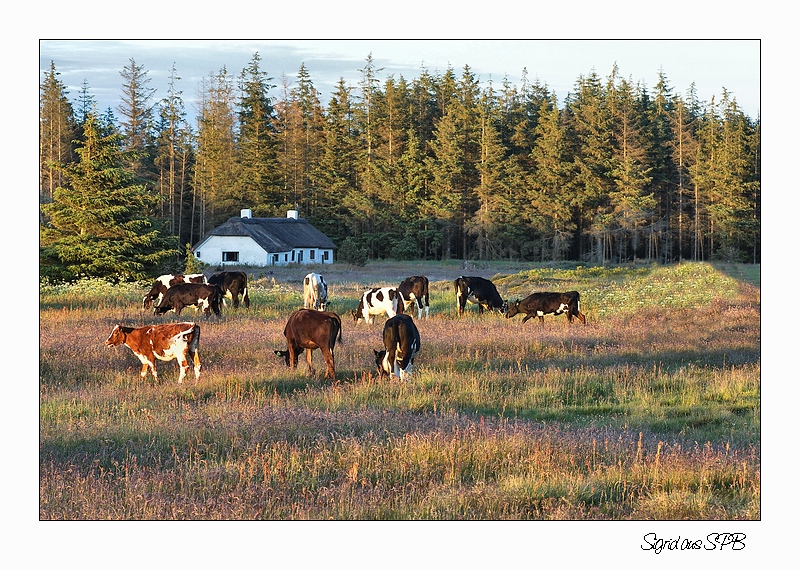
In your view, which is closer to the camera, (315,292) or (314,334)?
(314,334)

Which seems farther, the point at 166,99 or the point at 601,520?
the point at 166,99

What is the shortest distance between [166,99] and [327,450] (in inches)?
2322

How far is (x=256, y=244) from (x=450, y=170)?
18136 mm

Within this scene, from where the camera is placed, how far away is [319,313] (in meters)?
14.9

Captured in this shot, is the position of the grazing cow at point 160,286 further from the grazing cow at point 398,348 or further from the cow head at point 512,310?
the grazing cow at point 398,348

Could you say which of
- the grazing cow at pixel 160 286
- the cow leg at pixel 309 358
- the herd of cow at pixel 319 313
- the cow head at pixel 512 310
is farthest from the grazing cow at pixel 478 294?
the cow leg at pixel 309 358

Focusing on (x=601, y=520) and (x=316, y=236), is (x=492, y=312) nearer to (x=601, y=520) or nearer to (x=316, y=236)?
(x=601, y=520)

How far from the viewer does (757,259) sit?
55.1m

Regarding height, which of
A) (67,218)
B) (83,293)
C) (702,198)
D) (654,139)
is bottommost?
(83,293)

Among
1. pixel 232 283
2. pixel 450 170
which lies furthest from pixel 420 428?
pixel 450 170

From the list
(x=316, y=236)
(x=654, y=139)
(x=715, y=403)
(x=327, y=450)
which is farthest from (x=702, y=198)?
(x=327, y=450)

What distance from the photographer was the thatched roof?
5875 cm

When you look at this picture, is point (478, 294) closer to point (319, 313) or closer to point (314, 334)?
point (319, 313)

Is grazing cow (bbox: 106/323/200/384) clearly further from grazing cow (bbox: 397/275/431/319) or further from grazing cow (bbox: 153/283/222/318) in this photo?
grazing cow (bbox: 397/275/431/319)
